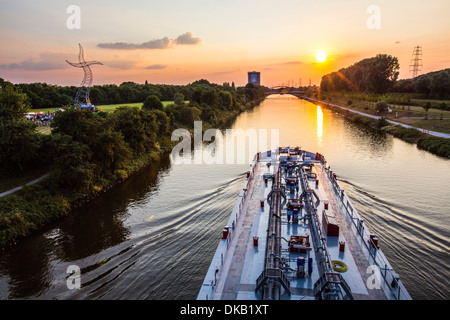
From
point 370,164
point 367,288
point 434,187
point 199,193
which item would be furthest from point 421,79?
point 367,288

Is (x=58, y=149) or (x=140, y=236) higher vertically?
(x=58, y=149)

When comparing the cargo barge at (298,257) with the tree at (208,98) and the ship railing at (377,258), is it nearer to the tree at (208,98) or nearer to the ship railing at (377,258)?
the ship railing at (377,258)

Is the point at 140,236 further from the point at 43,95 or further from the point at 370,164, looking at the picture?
the point at 43,95

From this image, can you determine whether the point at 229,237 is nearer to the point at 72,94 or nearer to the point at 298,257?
the point at 298,257

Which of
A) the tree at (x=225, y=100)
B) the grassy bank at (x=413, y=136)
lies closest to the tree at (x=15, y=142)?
the grassy bank at (x=413, y=136)

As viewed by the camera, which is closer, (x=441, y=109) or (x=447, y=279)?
(x=447, y=279)

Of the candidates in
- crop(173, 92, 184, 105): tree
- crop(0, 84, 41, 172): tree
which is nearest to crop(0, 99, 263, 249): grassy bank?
crop(0, 84, 41, 172): tree

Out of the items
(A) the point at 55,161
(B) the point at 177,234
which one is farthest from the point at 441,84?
(A) the point at 55,161
